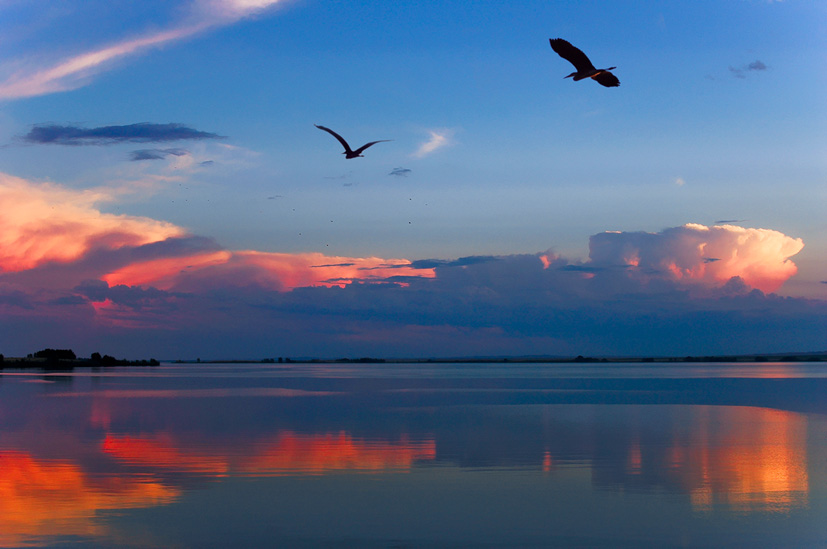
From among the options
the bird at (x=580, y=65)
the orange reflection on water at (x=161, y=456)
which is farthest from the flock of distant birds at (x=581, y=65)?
the orange reflection on water at (x=161, y=456)

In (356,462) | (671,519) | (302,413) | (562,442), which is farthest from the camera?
(302,413)

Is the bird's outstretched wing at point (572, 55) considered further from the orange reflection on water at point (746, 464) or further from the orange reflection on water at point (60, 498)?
the orange reflection on water at point (60, 498)

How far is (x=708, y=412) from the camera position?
3662 centimetres

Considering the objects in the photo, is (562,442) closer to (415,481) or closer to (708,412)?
(415,481)

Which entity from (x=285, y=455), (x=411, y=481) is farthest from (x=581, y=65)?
(x=285, y=455)

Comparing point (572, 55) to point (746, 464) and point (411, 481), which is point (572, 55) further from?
point (746, 464)

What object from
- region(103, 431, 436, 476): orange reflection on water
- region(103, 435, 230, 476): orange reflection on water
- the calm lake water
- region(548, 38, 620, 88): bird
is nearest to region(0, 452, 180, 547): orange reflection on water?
the calm lake water

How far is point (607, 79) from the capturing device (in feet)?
59.6

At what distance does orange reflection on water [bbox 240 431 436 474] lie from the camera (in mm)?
19453

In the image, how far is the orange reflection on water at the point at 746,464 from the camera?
52.3ft

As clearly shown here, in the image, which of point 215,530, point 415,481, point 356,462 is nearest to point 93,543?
point 215,530

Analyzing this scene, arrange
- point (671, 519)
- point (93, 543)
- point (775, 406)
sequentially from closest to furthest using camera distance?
1. point (93, 543)
2. point (671, 519)
3. point (775, 406)

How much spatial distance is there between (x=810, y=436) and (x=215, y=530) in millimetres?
20692

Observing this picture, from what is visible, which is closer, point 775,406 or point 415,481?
point 415,481
